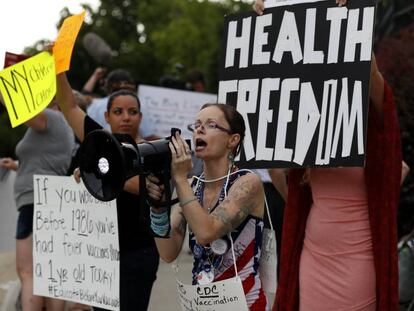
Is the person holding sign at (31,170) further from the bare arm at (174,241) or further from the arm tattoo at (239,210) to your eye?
the arm tattoo at (239,210)

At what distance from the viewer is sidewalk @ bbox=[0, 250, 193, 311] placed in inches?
267

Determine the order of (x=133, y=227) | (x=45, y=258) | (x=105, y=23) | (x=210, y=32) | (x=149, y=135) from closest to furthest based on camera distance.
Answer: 1. (x=133, y=227)
2. (x=45, y=258)
3. (x=149, y=135)
4. (x=210, y=32)
5. (x=105, y=23)

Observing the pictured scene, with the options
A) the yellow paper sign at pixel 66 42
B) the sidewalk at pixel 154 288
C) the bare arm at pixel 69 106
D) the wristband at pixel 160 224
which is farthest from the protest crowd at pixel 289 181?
the sidewalk at pixel 154 288

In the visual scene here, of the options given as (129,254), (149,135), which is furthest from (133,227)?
(149,135)

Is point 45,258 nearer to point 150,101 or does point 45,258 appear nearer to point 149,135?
point 149,135

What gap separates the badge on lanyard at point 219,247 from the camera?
328 centimetres

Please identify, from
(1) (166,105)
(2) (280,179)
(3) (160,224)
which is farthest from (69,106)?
(1) (166,105)

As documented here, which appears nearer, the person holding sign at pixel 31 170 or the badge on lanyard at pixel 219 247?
the badge on lanyard at pixel 219 247

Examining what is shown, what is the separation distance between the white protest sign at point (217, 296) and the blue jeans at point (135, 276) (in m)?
1.06

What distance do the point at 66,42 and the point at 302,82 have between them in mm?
1439

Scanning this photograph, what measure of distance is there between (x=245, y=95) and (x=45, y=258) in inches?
67.0

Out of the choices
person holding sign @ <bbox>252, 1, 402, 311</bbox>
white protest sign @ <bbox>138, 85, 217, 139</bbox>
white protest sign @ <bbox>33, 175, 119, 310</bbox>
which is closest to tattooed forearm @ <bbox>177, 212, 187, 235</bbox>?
person holding sign @ <bbox>252, 1, 402, 311</bbox>

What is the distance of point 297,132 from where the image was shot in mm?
3480

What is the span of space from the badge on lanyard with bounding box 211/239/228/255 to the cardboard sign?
425 millimetres
